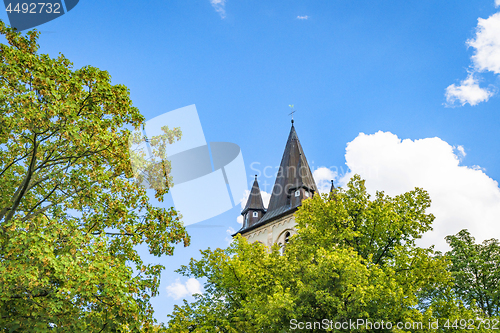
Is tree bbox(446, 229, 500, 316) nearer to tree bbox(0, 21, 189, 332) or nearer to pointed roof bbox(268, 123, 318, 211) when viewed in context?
tree bbox(0, 21, 189, 332)

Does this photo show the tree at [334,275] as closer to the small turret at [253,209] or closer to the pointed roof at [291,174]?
the pointed roof at [291,174]

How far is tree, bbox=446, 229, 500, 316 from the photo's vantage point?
64.7ft

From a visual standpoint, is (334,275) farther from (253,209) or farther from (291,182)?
(253,209)

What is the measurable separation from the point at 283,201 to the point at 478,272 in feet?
66.5

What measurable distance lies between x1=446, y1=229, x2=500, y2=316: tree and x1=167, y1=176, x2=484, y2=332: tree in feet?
24.9

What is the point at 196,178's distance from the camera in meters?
11.5

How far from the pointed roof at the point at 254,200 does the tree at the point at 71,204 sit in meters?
30.8

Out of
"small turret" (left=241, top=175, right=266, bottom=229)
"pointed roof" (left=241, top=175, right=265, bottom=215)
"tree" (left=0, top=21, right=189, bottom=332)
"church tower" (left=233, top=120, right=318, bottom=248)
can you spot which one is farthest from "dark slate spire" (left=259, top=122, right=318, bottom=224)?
"tree" (left=0, top=21, right=189, bottom=332)

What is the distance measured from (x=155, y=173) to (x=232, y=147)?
157 inches

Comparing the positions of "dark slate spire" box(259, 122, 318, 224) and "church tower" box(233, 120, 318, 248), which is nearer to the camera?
"church tower" box(233, 120, 318, 248)

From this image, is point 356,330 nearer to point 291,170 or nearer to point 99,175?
point 99,175

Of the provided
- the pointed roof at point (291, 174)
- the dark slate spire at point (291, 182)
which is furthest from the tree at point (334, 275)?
the pointed roof at point (291, 174)

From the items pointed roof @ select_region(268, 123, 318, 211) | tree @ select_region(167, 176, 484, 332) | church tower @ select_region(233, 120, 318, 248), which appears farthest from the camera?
pointed roof @ select_region(268, 123, 318, 211)

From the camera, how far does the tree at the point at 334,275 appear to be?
11.1 metres
